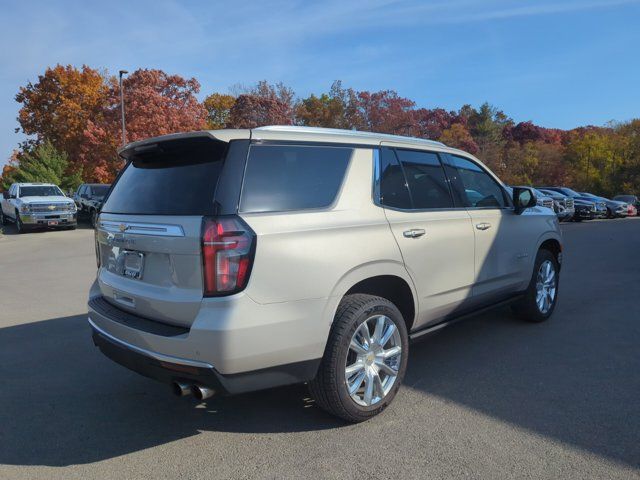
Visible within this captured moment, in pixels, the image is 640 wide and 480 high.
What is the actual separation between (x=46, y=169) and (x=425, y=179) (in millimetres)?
31627

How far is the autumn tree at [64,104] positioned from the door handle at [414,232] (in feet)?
106

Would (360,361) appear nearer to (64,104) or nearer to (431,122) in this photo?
(64,104)

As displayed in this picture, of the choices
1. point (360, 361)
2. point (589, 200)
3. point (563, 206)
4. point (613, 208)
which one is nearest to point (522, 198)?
point (360, 361)

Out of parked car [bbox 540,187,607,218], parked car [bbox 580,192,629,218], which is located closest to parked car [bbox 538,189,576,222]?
parked car [bbox 540,187,607,218]

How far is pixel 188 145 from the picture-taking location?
3.12 meters

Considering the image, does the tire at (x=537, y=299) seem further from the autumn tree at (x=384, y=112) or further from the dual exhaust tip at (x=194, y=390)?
the autumn tree at (x=384, y=112)

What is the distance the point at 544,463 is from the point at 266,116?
3775cm

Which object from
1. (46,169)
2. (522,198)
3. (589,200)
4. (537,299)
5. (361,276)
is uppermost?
(46,169)

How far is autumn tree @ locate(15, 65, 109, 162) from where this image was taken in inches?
1280

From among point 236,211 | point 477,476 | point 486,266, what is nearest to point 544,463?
point 477,476

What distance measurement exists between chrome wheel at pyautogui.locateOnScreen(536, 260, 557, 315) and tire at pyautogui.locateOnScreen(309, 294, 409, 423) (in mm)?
2561

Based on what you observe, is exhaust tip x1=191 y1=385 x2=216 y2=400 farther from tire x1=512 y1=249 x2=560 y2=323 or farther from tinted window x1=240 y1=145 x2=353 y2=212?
tire x1=512 y1=249 x2=560 y2=323

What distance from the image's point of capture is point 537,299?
5.39m

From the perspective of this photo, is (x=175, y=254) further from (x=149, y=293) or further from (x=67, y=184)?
(x=67, y=184)
